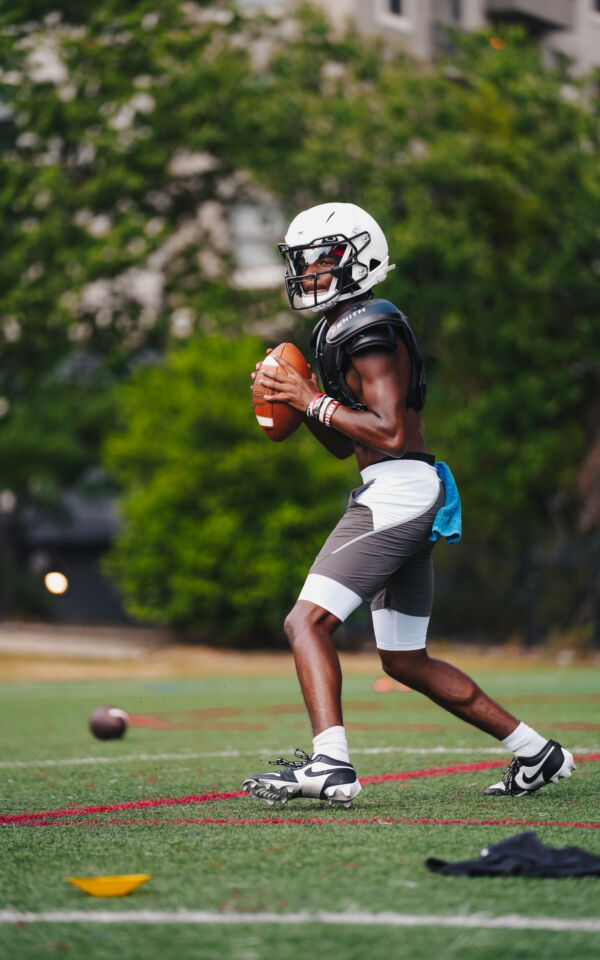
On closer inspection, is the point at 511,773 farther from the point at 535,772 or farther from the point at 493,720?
the point at 493,720

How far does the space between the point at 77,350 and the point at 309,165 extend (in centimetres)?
597

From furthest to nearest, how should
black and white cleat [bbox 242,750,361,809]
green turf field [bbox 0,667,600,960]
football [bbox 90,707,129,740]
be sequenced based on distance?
1. football [bbox 90,707,129,740]
2. black and white cleat [bbox 242,750,361,809]
3. green turf field [bbox 0,667,600,960]

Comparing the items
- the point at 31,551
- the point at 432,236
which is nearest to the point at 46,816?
the point at 432,236

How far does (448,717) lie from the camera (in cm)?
1086

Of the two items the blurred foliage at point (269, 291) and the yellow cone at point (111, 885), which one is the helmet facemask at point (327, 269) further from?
the blurred foliage at point (269, 291)

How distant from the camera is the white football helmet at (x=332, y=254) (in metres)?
5.86

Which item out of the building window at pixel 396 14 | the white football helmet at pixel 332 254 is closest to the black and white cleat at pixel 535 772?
the white football helmet at pixel 332 254

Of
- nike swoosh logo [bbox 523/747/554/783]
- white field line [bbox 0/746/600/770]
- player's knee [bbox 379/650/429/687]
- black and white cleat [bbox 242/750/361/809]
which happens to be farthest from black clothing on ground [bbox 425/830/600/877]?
white field line [bbox 0/746/600/770]

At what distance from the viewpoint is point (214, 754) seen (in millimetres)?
7980

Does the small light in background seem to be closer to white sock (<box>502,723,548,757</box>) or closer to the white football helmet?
the white football helmet

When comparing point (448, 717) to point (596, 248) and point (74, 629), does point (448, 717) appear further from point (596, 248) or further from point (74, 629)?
point (74, 629)

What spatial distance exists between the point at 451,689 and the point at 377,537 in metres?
0.74

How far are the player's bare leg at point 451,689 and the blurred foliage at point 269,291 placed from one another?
16104mm

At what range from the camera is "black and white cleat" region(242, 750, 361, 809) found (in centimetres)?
532
